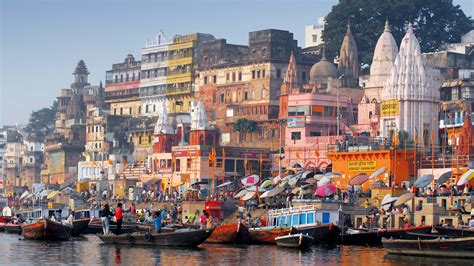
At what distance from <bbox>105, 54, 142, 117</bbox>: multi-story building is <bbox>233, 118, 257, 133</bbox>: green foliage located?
19.0 metres

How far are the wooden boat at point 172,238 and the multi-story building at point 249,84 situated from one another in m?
36.4

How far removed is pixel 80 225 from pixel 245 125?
91.5ft

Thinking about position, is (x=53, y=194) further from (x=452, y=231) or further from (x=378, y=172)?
(x=452, y=231)

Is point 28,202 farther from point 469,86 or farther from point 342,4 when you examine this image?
point 469,86

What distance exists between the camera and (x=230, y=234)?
44.3 m

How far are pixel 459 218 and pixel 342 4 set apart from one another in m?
45.6

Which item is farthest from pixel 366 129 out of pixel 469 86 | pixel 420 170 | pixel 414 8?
pixel 414 8

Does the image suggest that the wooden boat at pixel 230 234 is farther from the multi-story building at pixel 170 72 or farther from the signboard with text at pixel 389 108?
the multi-story building at pixel 170 72

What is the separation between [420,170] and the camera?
197 ft

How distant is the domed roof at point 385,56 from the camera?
7400cm

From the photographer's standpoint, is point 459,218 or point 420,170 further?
point 420,170

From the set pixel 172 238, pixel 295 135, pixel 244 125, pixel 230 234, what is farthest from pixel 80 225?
pixel 244 125

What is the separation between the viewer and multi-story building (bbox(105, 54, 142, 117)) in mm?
99000

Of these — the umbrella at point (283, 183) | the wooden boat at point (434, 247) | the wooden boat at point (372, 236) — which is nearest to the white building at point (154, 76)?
the umbrella at point (283, 183)
